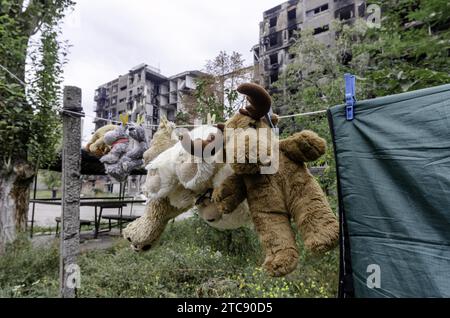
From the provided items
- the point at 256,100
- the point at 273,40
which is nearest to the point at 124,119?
the point at 256,100

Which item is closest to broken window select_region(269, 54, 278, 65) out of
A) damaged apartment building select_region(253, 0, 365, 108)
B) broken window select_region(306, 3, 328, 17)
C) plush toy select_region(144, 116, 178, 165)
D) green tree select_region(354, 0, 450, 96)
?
damaged apartment building select_region(253, 0, 365, 108)

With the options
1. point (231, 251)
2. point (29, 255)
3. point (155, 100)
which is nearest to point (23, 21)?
point (29, 255)

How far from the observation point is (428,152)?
0.67 metres

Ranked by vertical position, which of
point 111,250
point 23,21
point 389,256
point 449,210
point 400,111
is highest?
point 23,21

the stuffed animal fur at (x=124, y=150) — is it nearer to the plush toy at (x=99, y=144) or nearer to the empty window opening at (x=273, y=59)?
the plush toy at (x=99, y=144)

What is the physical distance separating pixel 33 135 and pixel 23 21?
1.55 meters

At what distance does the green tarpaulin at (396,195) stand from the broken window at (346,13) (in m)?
15.2

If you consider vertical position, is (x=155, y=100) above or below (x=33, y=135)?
above

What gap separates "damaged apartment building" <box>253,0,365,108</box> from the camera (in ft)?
46.6

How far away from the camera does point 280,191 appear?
28.5 inches

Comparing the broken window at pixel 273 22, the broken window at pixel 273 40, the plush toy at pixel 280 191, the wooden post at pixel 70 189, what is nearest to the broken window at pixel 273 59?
the broken window at pixel 273 40
